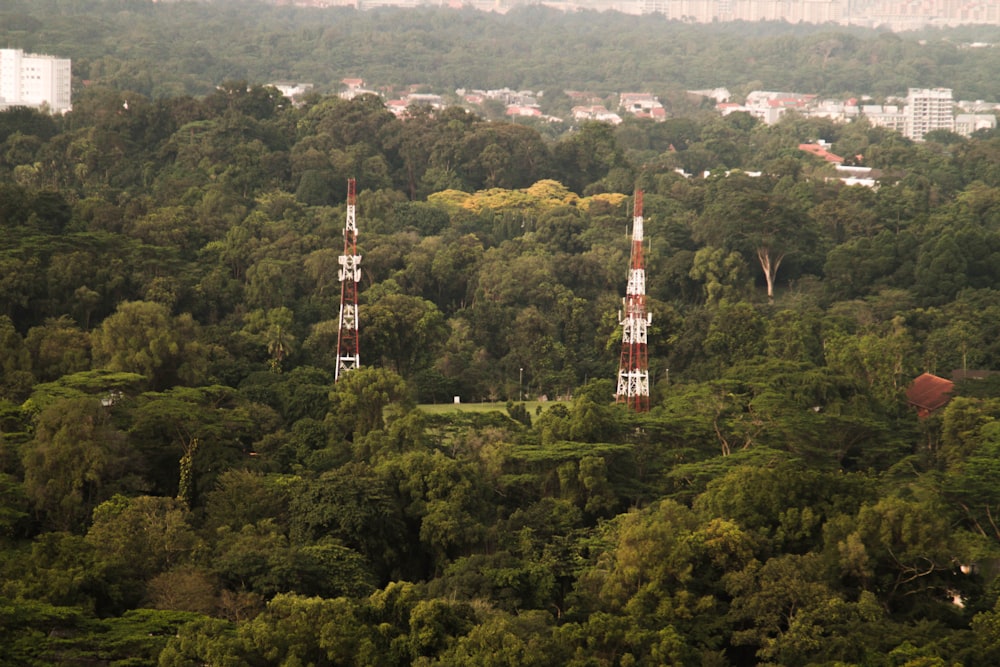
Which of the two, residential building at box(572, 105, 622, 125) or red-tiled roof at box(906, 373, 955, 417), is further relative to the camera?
residential building at box(572, 105, 622, 125)

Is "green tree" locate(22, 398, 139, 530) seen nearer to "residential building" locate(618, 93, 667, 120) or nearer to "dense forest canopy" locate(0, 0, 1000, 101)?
"dense forest canopy" locate(0, 0, 1000, 101)

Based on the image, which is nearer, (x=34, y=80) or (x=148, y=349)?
(x=148, y=349)

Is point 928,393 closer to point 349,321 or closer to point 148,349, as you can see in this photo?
point 349,321

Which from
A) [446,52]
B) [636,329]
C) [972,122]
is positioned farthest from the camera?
[446,52]

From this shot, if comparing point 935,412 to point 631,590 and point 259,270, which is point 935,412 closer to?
point 631,590

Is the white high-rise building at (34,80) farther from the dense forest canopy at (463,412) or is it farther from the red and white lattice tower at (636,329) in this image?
the red and white lattice tower at (636,329)

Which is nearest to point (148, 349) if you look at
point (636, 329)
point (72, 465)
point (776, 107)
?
point (72, 465)

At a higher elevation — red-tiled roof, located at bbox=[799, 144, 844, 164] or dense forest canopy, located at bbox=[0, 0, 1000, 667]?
red-tiled roof, located at bbox=[799, 144, 844, 164]

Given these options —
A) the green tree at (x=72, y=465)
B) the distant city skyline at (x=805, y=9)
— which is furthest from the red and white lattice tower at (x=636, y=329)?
the distant city skyline at (x=805, y=9)

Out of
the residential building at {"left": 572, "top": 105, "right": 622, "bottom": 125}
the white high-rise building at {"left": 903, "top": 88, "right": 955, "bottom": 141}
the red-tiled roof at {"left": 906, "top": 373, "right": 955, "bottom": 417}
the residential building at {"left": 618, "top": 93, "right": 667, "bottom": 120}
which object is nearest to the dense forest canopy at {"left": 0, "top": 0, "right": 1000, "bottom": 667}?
the red-tiled roof at {"left": 906, "top": 373, "right": 955, "bottom": 417}
